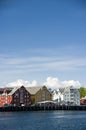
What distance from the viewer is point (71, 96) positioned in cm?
10775

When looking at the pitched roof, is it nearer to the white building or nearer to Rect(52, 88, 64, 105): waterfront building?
the white building

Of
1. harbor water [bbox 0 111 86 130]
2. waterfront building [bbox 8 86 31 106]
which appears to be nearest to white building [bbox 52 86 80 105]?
waterfront building [bbox 8 86 31 106]

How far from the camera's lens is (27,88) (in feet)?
333

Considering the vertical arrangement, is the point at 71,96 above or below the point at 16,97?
above

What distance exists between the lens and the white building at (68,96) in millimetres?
107875

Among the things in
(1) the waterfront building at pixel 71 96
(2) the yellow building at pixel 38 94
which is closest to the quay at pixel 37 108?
(2) the yellow building at pixel 38 94

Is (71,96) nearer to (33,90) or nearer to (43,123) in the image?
A: (33,90)

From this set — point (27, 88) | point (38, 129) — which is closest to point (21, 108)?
point (27, 88)

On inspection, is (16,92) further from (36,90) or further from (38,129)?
(38,129)

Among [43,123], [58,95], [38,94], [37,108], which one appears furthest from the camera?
[58,95]

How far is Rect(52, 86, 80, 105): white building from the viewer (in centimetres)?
10788

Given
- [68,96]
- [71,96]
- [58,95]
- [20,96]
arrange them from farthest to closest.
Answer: [58,95] < [68,96] < [71,96] < [20,96]

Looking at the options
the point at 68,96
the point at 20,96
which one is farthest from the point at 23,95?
the point at 68,96

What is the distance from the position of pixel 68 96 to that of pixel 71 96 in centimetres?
99
